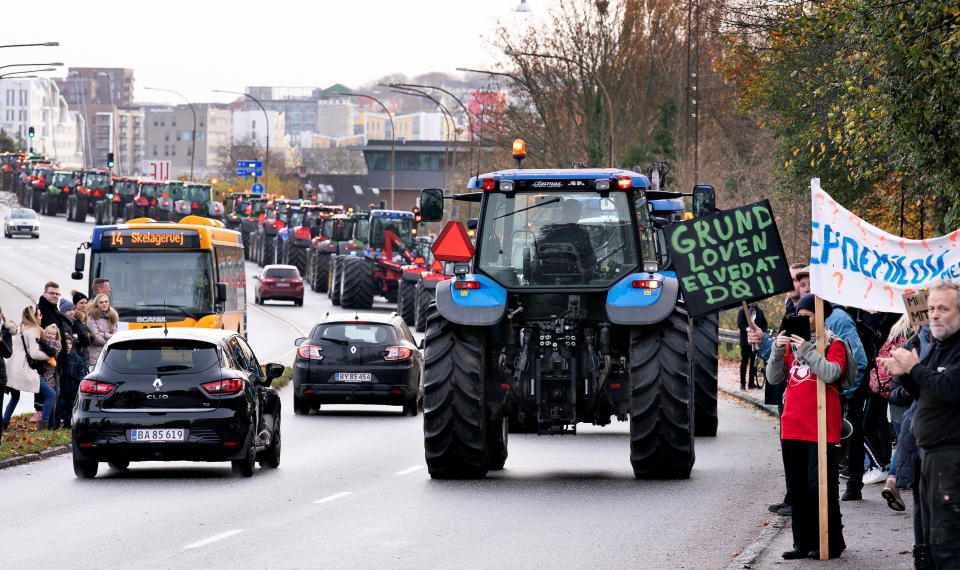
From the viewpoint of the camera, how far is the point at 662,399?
15.7 metres

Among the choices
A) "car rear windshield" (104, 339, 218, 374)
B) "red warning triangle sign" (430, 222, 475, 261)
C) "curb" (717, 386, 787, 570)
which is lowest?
"curb" (717, 386, 787, 570)

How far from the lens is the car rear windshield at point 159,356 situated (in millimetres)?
16406

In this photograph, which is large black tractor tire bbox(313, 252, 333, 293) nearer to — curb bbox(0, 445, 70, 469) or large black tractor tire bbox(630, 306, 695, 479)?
curb bbox(0, 445, 70, 469)

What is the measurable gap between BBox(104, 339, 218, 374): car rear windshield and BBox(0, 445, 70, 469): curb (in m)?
2.00

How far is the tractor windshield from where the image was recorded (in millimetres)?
16391

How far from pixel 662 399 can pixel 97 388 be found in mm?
5223

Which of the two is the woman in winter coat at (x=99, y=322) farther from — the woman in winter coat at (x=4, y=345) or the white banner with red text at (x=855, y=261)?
the white banner with red text at (x=855, y=261)

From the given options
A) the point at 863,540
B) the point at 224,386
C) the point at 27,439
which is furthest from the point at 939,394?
the point at 27,439

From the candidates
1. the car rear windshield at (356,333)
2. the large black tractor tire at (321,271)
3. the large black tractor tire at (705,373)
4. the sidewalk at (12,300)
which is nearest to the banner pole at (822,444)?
the large black tractor tire at (705,373)

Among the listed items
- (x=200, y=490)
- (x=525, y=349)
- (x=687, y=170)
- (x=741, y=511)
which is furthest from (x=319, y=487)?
(x=687, y=170)

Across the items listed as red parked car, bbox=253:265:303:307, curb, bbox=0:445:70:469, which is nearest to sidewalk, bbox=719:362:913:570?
curb, bbox=0:445:70:469

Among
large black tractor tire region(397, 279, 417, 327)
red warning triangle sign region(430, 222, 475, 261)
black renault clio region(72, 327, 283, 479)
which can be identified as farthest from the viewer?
large black tractor tire region(397, 279, 417, 327)

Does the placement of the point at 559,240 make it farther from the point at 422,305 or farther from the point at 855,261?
the point at 422,305

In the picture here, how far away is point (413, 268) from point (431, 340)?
3059 centimetres
